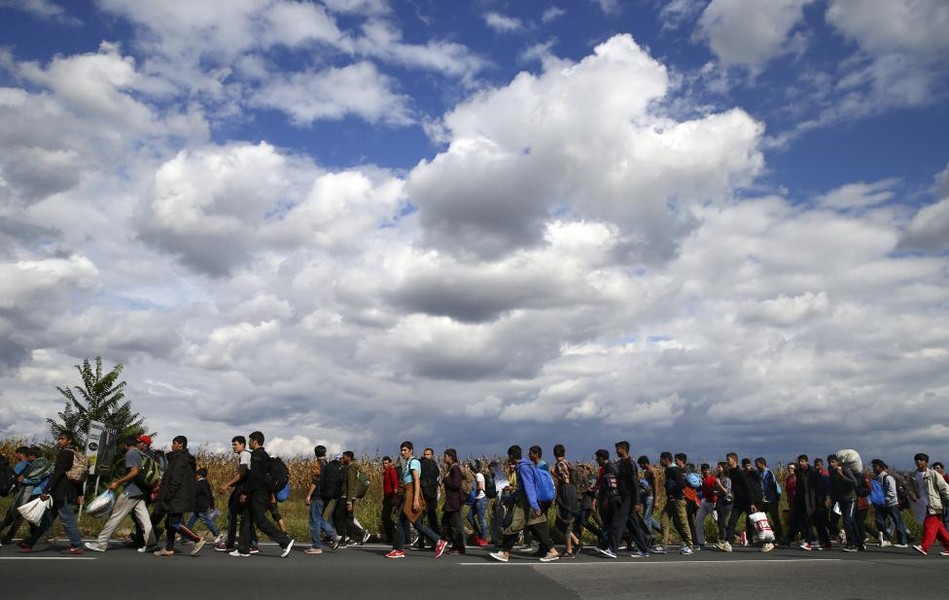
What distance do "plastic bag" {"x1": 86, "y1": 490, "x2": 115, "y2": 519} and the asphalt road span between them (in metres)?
0.76

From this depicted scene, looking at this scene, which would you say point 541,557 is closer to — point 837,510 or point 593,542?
point 593,542

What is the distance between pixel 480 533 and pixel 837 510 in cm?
800

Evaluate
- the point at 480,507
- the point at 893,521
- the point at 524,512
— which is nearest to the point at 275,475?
the point at 524,512

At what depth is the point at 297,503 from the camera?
23406 mm

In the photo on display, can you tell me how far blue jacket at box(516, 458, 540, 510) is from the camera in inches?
472

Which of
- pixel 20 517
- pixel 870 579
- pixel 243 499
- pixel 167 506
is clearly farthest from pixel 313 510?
pixel 870 579

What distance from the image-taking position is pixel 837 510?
15.8 meters

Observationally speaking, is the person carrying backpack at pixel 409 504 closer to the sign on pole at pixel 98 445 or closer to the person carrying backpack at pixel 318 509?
the person carrying backpack at pixel 318 509

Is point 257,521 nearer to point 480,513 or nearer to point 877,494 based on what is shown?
point 480,513

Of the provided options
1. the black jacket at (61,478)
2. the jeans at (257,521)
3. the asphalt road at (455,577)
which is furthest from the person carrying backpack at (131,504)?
the jeans at (257,521)

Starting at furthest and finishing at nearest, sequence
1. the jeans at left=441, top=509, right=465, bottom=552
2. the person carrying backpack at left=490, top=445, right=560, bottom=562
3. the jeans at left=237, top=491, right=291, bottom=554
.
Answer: the jeans at left=441, top=509, right=465, bottom=552
the person carrying backpack at left=490, top=445, right=560, bottom=562
the jeans at left=237, top=491, right=291, bottom=554

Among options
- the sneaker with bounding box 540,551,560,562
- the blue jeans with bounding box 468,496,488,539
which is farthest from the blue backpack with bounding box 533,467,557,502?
the blue jeans with bounding box 468,496,488,539

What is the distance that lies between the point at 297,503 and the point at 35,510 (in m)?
12.5

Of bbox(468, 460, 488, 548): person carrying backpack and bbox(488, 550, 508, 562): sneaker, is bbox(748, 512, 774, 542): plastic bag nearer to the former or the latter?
bbox(468, 460, 488, 548): person carrying backpack
